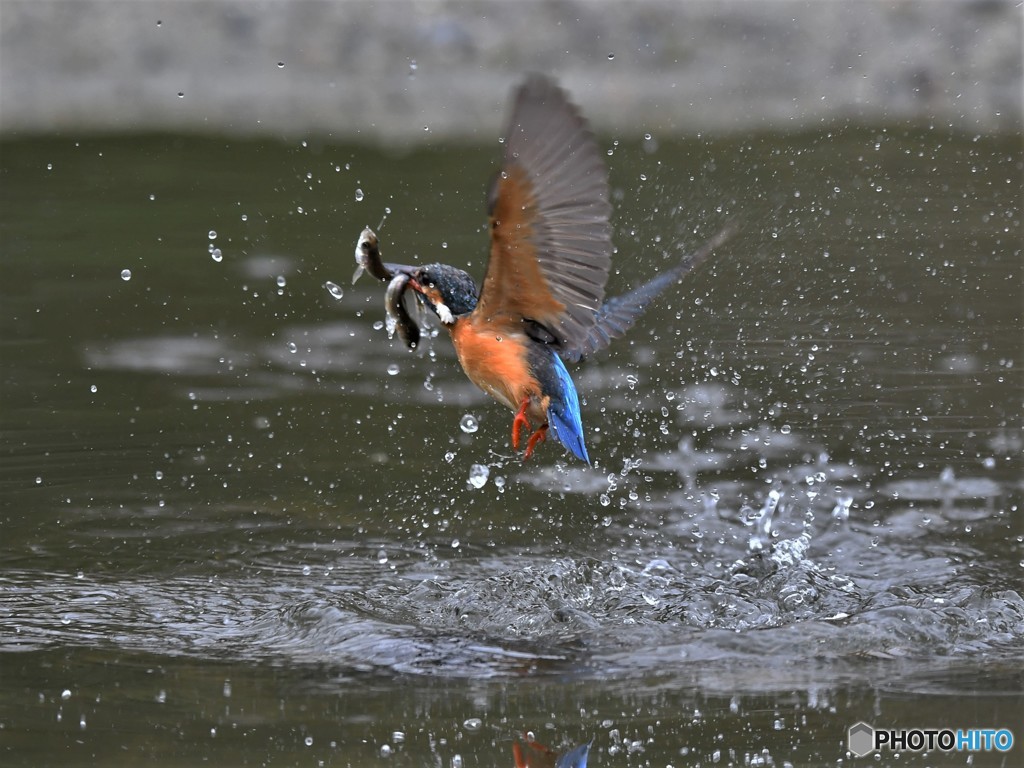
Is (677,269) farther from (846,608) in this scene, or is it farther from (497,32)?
(497,32)

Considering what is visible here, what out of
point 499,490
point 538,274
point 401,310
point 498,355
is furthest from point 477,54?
point 538,274

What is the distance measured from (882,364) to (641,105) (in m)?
5.67

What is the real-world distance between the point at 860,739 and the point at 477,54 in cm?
992

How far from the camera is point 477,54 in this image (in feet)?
42.4

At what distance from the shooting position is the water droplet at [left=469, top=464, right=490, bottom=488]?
560cm

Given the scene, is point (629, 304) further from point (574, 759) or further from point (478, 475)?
point (574, 759)

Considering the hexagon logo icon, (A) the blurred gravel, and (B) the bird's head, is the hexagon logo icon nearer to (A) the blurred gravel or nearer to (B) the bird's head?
(B) the bird's head

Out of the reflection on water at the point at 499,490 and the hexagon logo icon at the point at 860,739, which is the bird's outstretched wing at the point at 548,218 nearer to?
the reflection on water at the point at 499,490

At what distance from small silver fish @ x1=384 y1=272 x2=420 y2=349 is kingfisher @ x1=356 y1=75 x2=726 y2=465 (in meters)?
0.02

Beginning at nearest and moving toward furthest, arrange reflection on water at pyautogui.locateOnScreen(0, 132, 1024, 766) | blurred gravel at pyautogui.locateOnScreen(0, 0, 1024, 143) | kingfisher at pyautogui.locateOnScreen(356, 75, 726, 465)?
reflection on water at pyautogui.locateOnScreen(0, 132, 1024, 766)
kingfisher at pyautogui.locateOnScreen(356, 75, 726, 465)
blurred gravel at pyautogui.locateOnScreen(0, 0, 1024, 143)

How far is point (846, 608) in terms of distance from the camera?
4.62m

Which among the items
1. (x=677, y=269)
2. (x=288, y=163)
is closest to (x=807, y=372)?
(x=677, y=269)

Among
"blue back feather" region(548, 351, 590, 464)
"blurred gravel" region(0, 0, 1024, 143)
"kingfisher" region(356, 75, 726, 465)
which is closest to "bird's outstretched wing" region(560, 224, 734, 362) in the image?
"kingfisher" region(356, 75, 726, 465)

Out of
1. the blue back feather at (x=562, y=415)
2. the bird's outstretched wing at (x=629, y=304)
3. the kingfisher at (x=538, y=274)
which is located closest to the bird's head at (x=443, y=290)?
the kingfisher at (x=538, y=274)
